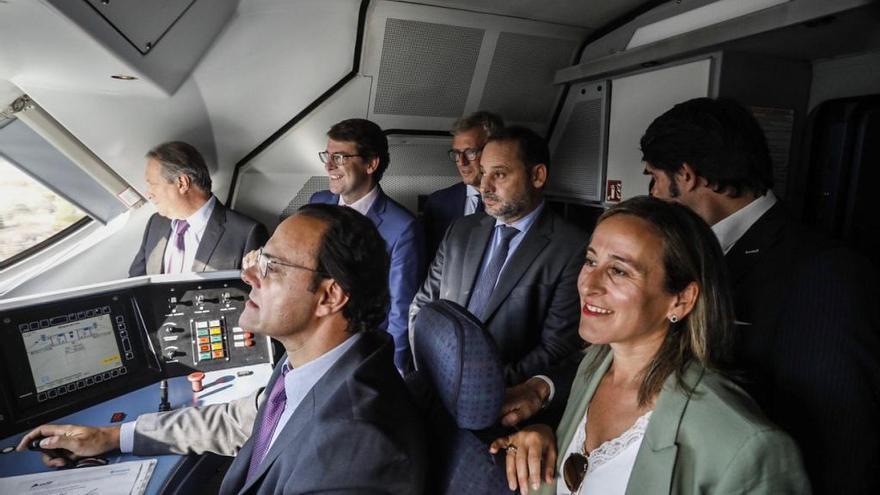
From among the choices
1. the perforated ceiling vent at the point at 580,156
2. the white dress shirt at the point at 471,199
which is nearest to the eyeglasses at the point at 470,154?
the white dress shirt at the point at 471,199

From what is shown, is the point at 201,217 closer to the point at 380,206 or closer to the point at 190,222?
the point at 190,222

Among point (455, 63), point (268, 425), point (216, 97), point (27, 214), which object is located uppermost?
point (455, 63)

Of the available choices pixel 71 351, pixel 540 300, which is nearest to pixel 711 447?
pixel 540 300

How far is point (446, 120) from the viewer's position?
11.9 feet

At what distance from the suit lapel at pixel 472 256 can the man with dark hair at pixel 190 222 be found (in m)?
1.18

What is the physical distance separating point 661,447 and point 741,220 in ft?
2.80

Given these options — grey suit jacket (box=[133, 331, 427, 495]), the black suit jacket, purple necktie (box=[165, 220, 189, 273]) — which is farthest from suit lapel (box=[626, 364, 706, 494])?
purple necktie (box=[165, 220, 189, 273])

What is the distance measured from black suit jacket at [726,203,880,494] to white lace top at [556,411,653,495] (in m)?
0.33

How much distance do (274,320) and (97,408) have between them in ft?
3.21

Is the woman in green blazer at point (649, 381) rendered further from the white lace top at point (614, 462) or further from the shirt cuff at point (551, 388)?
the shirt cuff at point (551, 388)

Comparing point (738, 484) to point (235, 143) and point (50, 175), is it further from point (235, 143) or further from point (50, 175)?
point (50, 175)

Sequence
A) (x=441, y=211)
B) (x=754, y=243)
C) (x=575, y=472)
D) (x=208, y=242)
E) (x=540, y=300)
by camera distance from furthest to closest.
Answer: (x=441, y=211)
(x=208, y=242)
(x=540, y=300)
(x=754, y=243)
(x=575, y=472)

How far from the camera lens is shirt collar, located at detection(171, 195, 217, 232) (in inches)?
113

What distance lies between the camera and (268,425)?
1.52 meters
